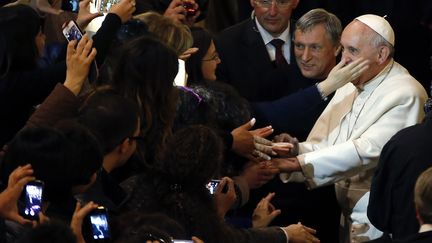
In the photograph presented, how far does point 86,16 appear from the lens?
5.27m

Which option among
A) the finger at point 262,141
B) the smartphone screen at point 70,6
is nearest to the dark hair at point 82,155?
the finger at point 262,141

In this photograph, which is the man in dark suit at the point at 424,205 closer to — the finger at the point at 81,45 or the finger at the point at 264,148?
the finger at the point at 264,148

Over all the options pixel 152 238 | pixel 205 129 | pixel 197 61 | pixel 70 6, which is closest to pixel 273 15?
pixel 70 6

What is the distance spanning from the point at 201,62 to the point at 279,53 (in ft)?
4.67

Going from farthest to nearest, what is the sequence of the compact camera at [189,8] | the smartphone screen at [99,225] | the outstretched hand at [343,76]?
1. the compact camera at [189,8]
2. the outstretched hand at [343,76]
3. the smartphone screen at [99,225]

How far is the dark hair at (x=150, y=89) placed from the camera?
4336mm

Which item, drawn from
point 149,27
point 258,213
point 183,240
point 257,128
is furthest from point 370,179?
point 183,240

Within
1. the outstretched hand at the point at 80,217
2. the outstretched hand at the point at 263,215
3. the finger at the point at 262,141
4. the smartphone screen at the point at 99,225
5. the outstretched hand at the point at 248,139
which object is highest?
the outstretched hand at the point at 80,217

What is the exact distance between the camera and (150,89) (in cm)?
436

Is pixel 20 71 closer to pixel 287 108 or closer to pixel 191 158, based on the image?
pixel 191 158

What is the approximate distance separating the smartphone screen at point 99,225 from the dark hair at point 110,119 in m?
0.57

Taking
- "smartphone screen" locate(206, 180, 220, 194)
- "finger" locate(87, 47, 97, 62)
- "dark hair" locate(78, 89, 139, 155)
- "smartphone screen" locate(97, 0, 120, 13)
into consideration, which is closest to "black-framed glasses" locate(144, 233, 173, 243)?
"dark hair" locate(78, 89, 139, 155)

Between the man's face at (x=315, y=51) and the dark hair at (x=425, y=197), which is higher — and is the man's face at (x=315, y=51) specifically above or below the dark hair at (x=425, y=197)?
below

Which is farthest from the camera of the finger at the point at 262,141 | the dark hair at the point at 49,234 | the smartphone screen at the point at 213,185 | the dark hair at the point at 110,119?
the finger at the point at 262,141
